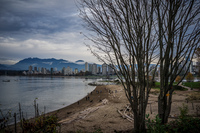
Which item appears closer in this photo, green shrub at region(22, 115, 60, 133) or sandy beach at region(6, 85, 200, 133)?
green shrub at region(22, 115, 60, 133)

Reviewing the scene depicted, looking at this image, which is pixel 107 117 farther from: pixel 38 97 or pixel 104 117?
pixel 38 97

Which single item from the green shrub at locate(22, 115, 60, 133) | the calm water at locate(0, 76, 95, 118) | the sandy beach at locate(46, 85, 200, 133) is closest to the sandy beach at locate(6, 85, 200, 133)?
the sandy beach at locate(46, 85, 200, 133)

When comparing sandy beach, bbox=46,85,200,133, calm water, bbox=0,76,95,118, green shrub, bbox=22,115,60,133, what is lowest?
calm water, bbox=0,76,95,118

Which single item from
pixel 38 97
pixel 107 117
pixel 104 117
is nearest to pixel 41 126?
pixel 107 117

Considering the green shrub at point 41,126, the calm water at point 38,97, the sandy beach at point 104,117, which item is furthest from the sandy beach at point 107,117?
the calm water at point 38,97

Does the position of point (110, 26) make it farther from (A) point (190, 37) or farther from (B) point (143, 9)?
(A) point (190, 37)

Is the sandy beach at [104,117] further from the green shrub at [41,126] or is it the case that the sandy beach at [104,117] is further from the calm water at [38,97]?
the calm water at [38,97]

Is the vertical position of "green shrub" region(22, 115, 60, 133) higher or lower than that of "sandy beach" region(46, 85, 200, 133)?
higher

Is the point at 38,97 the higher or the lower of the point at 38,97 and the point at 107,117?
the lower

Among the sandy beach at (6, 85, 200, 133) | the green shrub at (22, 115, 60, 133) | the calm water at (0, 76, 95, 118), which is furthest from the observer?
the calm water at (0, 76, 95, 118)

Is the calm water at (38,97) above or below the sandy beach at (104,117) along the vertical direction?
below

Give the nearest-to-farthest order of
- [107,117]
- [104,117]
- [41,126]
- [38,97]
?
1. [41,126]
2. [107,117]
3. [104,117]
4. [38,97]

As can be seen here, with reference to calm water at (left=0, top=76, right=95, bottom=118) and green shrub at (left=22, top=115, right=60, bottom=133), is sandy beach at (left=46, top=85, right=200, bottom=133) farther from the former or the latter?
calm water at (left=0, top=76, right=95, bottom=118)

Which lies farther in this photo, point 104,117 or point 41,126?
point 104,117
